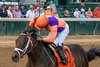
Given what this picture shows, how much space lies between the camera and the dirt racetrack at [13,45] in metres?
14.7

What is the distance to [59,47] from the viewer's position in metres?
9.23

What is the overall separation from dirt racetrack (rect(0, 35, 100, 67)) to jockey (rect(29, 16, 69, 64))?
15.7 feet

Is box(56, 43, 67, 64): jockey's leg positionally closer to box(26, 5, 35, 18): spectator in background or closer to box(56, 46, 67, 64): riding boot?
box(56, 46, 67, 64): riding boot

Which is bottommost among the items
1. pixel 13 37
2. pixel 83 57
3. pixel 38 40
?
pixel 13 37

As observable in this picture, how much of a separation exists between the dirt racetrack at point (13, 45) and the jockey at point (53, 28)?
478 centimetres

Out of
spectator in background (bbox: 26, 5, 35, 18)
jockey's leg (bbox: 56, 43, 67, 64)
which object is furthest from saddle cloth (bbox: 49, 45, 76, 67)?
spectator in background (bbox: 26, 5, 35, 18)

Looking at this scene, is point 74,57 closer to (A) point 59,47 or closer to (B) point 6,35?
(A) point 59,47

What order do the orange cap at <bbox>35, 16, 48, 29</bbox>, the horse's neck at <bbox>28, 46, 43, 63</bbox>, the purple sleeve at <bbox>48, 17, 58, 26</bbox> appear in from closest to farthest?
the orange cap at <bbox>35, 16, 48, 29</bbox> < the horse's neck at <bbox>28, 46, 43, 63</bbox> < the purple sleeve at <bbox>48, 17, 58, 26</bbox>

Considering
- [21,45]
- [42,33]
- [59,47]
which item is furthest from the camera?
[42,33]

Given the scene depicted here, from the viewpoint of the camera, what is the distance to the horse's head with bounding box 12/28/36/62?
7952mm

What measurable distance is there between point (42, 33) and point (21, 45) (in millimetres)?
A: 9342

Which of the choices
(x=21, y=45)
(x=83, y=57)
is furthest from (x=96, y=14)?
(x=21, y=45)

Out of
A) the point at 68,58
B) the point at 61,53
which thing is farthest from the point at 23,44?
the point at 68,58

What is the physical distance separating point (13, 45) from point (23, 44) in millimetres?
8603
